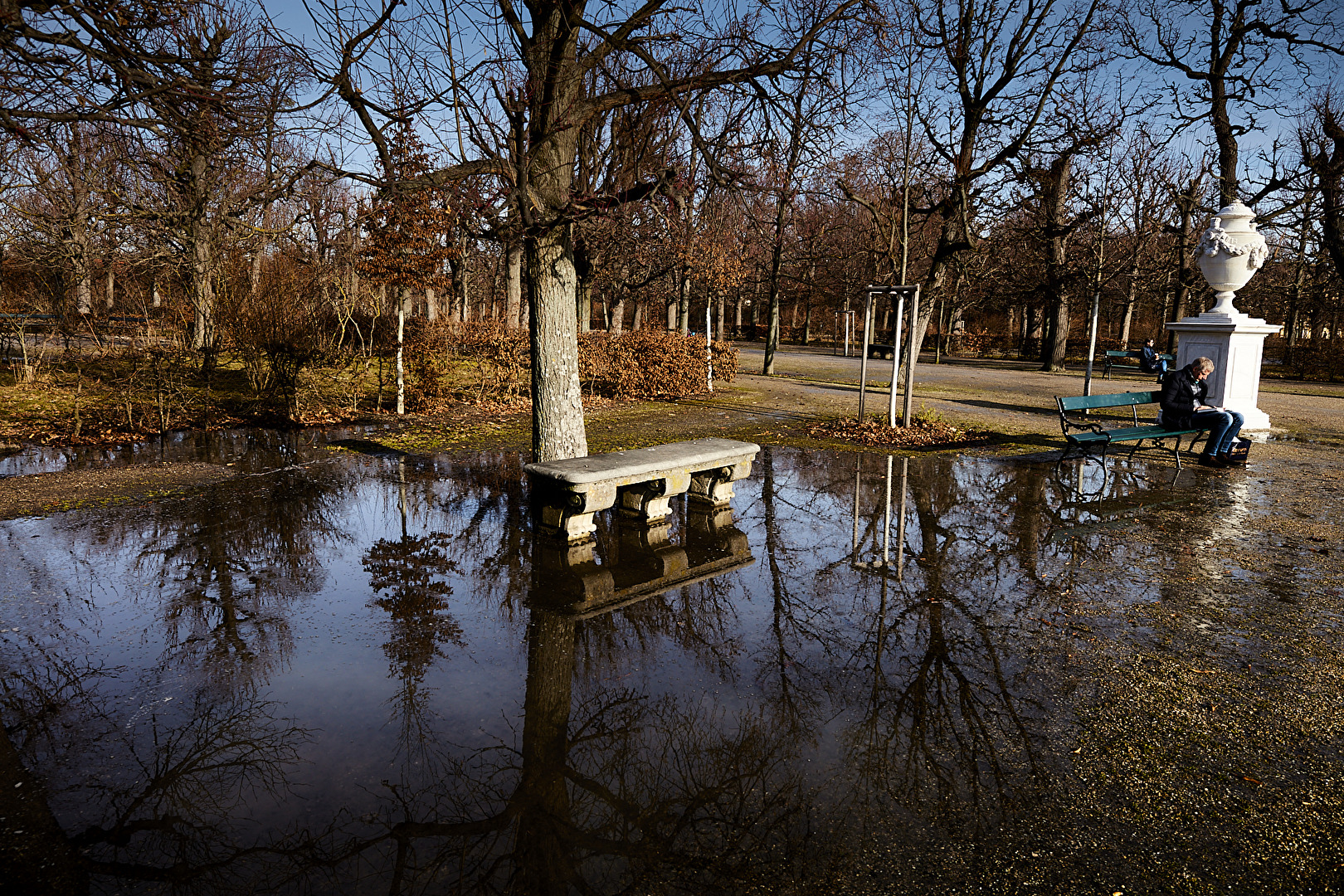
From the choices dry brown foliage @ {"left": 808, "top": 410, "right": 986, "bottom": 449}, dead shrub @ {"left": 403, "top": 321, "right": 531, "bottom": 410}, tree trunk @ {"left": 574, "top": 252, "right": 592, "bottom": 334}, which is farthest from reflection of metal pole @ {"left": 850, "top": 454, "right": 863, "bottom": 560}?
tree trunk @ {"left": 574, "top": 252, "right": 592, "bottom": 334}

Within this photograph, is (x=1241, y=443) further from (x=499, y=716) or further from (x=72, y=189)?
(x=72, y=189)

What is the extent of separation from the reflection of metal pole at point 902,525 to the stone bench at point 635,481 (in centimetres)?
156

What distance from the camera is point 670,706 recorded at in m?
3.88

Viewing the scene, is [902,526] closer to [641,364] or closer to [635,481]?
[635,481]

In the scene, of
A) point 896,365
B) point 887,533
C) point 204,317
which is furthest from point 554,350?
point 204,317

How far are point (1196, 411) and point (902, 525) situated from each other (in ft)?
16.9

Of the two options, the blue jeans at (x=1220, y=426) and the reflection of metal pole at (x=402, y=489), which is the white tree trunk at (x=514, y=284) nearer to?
the reflection of metal pole at (x=402, y=489)

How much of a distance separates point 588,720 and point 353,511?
4.79m

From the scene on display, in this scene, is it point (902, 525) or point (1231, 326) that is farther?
point (1231, 326)

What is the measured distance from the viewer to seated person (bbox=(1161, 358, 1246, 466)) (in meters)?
9.57

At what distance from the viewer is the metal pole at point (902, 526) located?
20.0ft

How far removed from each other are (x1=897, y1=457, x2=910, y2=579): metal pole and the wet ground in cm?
7

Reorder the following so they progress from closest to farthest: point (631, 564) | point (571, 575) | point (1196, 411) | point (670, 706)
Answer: point (670, 706) → point (571, 575) → point (631, 564) → point (1196, 411)

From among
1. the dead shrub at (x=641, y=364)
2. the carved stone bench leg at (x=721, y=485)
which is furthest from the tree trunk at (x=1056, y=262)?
the carved stone bench leg at (x=721, y=485)
